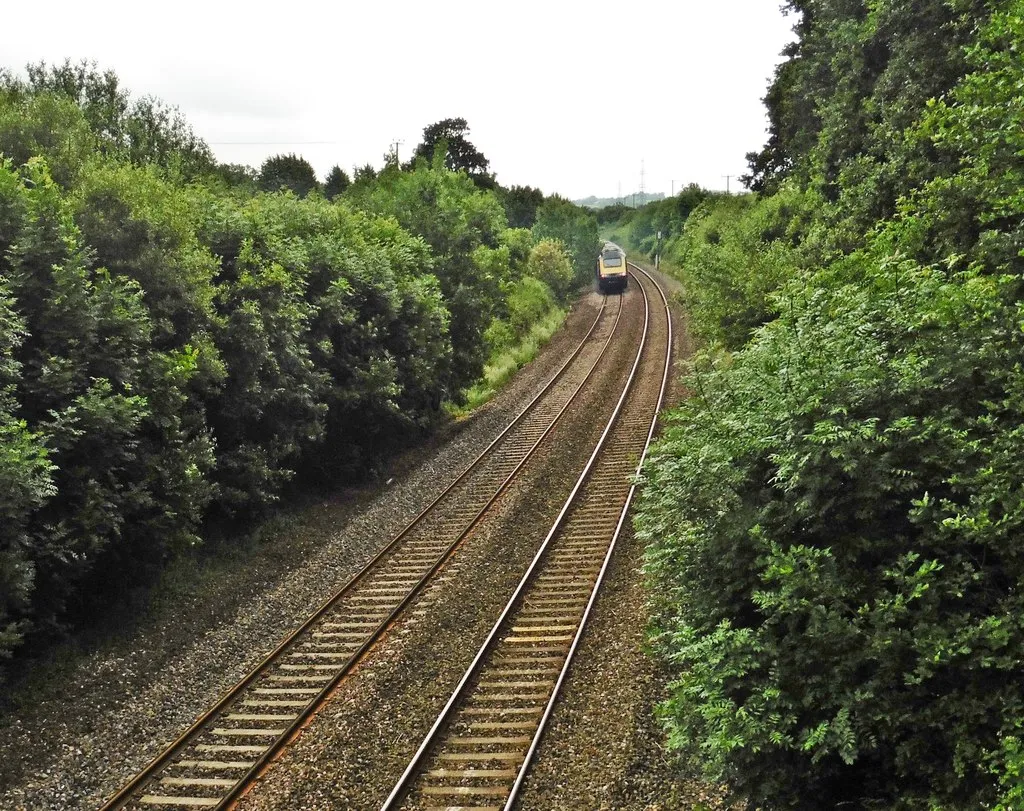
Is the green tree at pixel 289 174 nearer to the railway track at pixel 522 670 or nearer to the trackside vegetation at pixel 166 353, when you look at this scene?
the trackside vegetation at pixel 166 353

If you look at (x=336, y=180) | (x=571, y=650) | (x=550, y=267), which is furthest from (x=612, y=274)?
(x=571, y=650)

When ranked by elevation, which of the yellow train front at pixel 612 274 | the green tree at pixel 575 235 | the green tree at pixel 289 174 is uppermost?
the green tree at pixel 289 174

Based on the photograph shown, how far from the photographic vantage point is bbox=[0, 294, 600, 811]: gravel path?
9.39 meters

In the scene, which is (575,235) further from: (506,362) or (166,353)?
(166,353)

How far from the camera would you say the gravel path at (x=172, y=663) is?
9391 mm

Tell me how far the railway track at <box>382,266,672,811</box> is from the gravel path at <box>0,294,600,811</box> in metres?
3.47

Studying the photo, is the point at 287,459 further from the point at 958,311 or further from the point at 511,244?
the point at 511,244

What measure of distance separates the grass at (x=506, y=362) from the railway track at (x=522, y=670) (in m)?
9.97

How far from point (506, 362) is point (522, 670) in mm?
23133

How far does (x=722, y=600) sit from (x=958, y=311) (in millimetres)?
3599

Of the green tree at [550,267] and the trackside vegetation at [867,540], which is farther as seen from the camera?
the green tree at [550,267]

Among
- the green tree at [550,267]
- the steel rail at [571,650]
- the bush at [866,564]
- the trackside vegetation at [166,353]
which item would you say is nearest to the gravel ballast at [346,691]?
the steel rail at [571,650]

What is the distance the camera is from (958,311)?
25.1 feet

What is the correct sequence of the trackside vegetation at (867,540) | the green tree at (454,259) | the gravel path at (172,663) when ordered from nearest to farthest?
the trackside vegetation at (867,540), the gravel path at (172,663), the green tree at (454,259)
